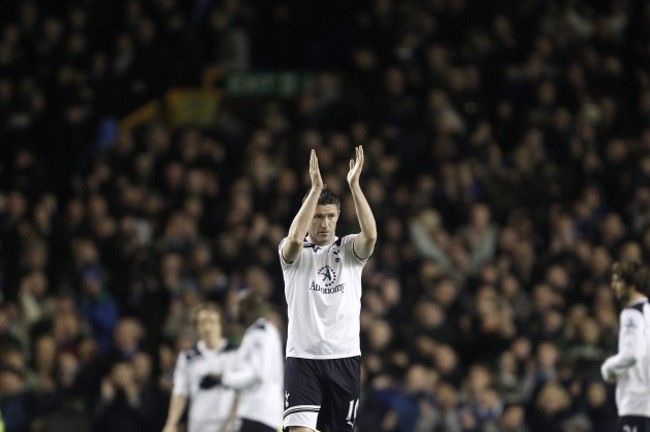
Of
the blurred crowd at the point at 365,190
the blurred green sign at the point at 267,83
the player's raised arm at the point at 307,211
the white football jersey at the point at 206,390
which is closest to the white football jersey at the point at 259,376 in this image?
the white football jersey at the point at 206,390

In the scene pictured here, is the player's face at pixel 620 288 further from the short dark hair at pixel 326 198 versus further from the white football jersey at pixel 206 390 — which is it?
the white football jersey at pixel 206 390

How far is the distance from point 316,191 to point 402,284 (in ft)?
24.0

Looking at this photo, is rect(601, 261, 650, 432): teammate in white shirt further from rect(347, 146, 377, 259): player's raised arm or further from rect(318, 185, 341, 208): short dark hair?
rect(318, 185, 341, 208): short dark hair

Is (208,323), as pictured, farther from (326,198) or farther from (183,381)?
(326,198)

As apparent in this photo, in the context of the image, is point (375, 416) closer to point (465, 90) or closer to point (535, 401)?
point (535, 401)

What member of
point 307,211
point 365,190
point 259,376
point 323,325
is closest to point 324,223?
point 307,211

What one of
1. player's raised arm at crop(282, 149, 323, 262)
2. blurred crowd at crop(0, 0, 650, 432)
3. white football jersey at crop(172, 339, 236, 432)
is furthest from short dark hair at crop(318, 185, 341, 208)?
blurred crowd at crop(0, 0, 650, 432)

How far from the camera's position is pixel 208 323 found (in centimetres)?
1155

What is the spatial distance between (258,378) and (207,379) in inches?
20.8

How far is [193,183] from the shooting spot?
1641cm

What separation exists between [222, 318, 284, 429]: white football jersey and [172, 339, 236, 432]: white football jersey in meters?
0.11

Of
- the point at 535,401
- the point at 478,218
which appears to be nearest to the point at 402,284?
the point at 478,218

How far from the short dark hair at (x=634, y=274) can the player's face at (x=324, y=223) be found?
7.56 feet

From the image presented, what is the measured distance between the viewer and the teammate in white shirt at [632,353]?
33.8ft
